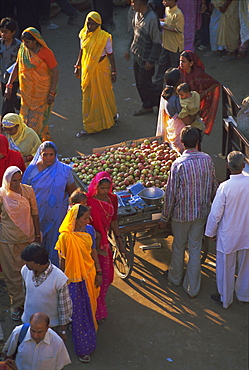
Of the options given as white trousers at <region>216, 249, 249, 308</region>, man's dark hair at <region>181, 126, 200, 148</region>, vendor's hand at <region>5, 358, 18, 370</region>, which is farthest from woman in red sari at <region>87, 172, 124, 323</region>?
vendor's hand at <region>5, 358, 18, 370</region>

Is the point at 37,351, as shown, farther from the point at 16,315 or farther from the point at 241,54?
the point at 241,54

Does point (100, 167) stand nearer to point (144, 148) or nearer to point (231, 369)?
point (144, 148)

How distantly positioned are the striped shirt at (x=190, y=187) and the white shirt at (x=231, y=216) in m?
0.20

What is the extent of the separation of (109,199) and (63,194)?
559 millimetres

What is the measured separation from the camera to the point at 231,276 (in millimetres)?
5168

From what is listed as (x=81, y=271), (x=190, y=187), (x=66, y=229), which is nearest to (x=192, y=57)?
(x=190, y=187)

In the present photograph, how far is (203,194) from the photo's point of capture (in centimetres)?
513

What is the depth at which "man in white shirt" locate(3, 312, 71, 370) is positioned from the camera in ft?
11.3

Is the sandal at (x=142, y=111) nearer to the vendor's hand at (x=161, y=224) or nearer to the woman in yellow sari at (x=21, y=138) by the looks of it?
the woman in yellow sari at (x=21, y=138)

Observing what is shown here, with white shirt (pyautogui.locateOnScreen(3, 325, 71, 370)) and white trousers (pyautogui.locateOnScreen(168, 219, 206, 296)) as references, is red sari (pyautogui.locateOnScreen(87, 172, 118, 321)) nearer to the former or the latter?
white trousers (pyautogui.locateOnScreen(168, 219, 206, 296))

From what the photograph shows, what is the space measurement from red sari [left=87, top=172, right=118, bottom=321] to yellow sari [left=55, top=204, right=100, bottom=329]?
14.1 inches

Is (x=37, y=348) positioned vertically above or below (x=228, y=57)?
below

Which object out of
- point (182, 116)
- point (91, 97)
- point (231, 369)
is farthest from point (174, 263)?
point (91, 97)

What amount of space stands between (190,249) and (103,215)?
1046mm
